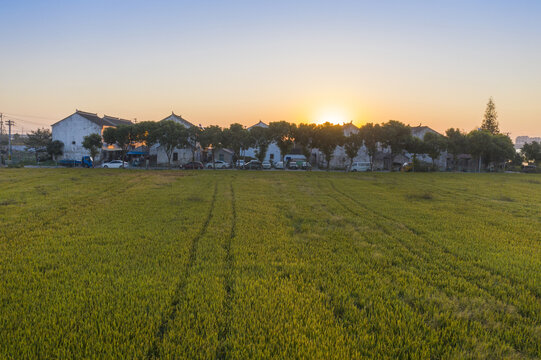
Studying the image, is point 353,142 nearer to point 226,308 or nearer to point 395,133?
point 395,133

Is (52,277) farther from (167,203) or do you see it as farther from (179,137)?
(179,137)

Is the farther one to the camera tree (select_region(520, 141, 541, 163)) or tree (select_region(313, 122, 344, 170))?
tree (select_region(520, 141, 541, 163))

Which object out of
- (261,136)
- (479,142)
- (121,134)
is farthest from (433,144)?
(121,134)

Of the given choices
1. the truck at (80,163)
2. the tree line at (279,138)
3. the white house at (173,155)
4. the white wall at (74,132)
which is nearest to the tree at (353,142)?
the tree line at (279,138)

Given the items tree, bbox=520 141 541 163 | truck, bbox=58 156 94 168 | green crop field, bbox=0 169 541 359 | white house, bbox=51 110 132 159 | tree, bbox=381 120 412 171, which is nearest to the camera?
green crop field, bbox=0 169 541 359

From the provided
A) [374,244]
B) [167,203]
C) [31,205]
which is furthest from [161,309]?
[31,205]

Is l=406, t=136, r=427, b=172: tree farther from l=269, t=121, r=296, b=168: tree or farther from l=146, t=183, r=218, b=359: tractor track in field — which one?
l=146, t=183, r=218, b=359: tractor track in field

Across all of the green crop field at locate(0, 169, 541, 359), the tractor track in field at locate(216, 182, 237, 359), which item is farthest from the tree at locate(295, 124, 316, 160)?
the tractor track in field at locate(216, 182, 237, 359)
